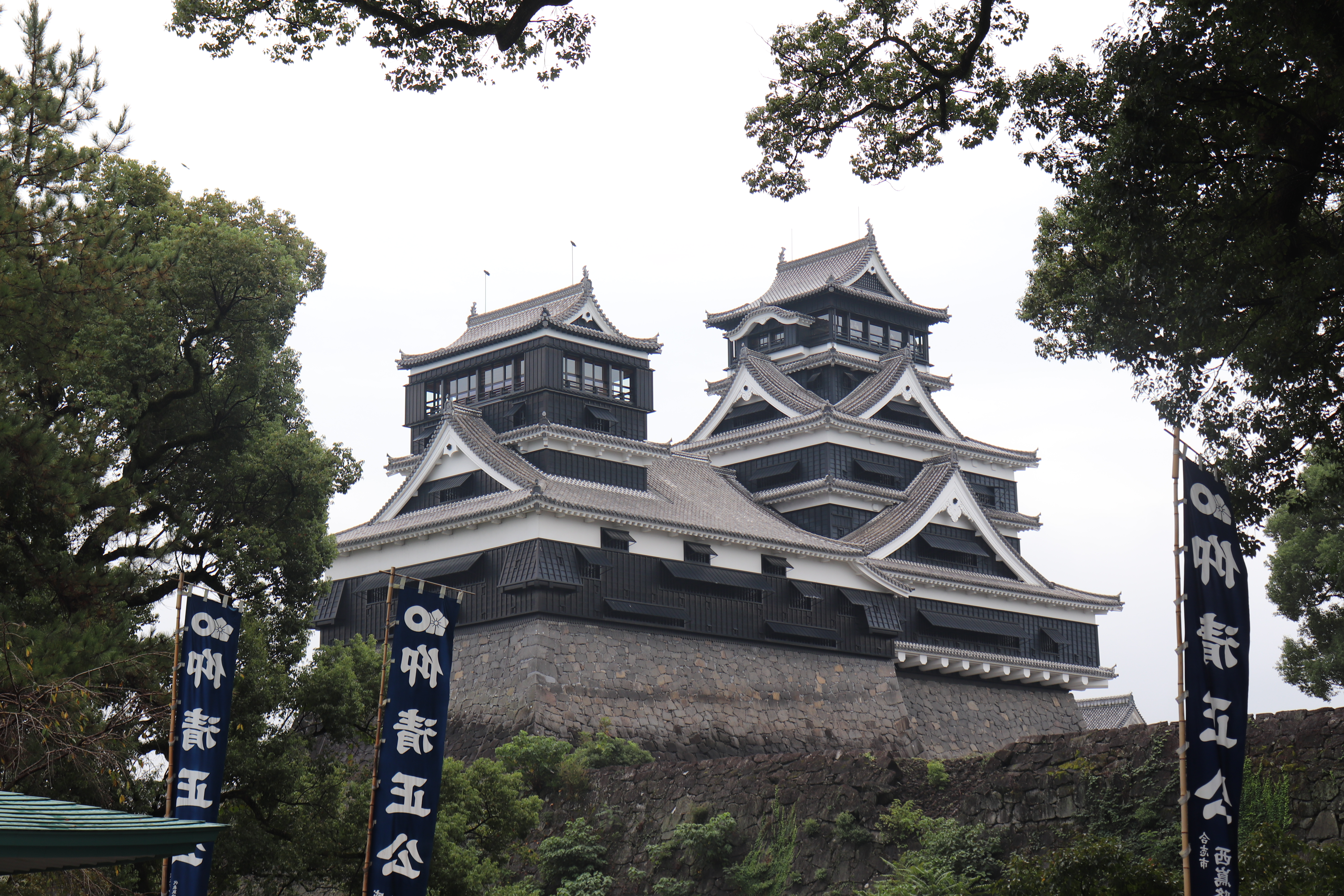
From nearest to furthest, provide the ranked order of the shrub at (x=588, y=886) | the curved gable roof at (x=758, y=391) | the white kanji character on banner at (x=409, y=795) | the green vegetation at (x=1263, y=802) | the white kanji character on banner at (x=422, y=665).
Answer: the white kanji character on banner at (x=409, y=795), the white kanji character on banner at (x=422, y=665), the green vegetation at (x=1263, y=802), the shrub at (x=588, y=886), the curved gable roof at (x=758, y=391)

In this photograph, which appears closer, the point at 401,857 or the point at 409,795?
the point at 401,857

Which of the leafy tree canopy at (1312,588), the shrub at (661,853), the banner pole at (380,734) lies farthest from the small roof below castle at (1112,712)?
the banner pole at (380,734)

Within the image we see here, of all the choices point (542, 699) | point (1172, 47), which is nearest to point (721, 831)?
point (542, 699)

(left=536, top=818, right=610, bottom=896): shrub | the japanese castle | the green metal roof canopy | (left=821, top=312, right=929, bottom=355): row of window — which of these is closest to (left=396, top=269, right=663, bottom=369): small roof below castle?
the japanese castle

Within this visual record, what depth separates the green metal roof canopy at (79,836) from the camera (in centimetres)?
725

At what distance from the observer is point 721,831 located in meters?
20.8

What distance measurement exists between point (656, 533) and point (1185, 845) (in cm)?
2086

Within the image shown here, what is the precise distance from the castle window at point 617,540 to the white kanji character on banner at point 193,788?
55.2 ft

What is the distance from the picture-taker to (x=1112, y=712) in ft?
158

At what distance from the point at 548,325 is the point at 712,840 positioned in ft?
47.0

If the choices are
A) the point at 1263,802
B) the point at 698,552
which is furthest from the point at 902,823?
the point at 698,552

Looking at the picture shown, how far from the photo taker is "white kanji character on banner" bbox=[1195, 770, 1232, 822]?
10047 mm

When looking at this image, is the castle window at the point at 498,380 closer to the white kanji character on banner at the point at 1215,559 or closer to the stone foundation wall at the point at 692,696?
the stone foundation wall at the point at 692,696

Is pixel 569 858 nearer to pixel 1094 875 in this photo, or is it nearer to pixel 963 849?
pixel 963 849
